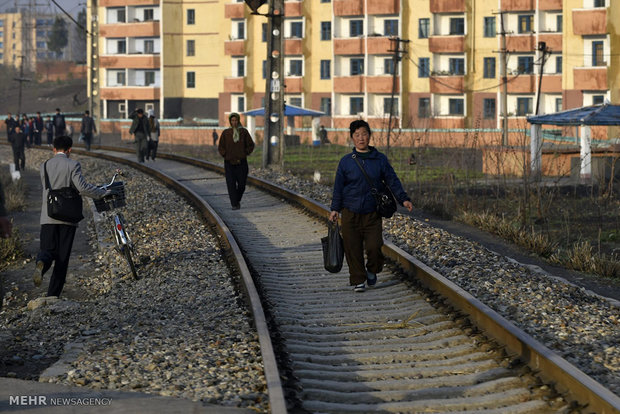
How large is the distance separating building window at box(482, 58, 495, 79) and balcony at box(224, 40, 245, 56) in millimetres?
21462

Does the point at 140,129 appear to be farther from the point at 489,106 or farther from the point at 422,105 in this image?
the point at 422,105

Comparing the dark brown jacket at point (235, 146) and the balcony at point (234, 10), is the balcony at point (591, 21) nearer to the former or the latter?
the balcony at point (234, 10)

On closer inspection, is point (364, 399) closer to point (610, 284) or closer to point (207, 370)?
point (207, 370)

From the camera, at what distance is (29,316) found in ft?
34.9

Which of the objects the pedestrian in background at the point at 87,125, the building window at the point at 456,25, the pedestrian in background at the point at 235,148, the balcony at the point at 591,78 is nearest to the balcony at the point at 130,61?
the building window at the point at 456,25

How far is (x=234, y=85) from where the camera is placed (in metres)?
85.4

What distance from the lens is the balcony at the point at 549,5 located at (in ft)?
227

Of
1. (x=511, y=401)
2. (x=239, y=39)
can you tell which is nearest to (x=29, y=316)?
(x=511, y=401)

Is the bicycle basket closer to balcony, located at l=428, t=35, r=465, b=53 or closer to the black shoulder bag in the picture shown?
the black shoulder bag

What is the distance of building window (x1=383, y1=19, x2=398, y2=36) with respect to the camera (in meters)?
77.7

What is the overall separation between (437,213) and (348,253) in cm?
966

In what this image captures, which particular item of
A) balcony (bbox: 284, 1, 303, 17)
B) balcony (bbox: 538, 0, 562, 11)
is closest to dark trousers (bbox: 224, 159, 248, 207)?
balcony (bbox: 538, 0, 562, 11)

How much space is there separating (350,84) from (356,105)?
209 cm

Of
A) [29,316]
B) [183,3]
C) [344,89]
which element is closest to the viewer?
[29,316]
